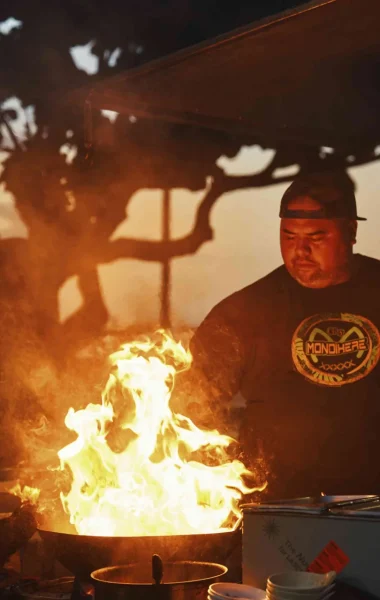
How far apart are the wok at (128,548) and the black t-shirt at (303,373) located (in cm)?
151

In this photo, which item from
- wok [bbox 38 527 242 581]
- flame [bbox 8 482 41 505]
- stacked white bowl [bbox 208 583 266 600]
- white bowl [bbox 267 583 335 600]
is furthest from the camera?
flame [bbox 8 482 41 505]

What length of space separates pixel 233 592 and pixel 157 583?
0.77 ft

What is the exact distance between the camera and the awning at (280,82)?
3633mm

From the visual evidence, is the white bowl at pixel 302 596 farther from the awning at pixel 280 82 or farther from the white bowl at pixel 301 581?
the awning at pixel 280 82

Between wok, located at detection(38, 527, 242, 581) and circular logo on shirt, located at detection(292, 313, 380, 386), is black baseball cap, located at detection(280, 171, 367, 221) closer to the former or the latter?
circular logo on shirt, located at detection(292, 313, 380, 386)

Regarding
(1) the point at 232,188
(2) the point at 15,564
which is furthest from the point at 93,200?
(2) the point at 15,564

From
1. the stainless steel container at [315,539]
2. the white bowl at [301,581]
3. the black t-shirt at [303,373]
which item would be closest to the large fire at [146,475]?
the black t-shirt at [303,373]

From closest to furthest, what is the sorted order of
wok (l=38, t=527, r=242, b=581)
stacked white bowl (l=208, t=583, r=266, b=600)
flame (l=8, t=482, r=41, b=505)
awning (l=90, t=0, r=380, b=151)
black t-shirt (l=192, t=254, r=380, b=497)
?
stacked white bowl (l=208, t=583, r=266, b=600), wok (l=38, t=527, r=242, b=581), awning (l=90, t=0, r=380, b=151), flame (l=8, t=482, r=41, b=505), black t-shirt (l=192, t=254, r=380, b=497)

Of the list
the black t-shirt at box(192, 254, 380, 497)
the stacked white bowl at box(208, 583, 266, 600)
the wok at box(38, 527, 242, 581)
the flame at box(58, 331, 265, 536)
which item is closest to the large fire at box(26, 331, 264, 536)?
the flame at box(58, 331, 265, 536)

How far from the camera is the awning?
3.63m

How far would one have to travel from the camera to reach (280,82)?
4262 millimetres

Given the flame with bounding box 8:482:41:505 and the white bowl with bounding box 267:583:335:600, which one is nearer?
the white bowl with bounding box 267:583:335:600

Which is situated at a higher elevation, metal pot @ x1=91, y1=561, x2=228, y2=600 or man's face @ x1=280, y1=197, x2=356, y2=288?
man's face @ x1=280, y1=197, x2=356, y2=288

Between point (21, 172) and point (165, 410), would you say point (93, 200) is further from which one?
point (165, 410)
